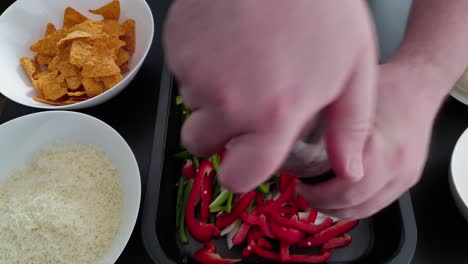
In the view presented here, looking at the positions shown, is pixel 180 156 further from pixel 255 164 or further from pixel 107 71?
pixel 255 164

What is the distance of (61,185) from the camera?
912 mm

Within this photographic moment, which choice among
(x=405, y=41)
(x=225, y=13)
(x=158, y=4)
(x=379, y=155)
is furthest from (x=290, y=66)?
(x=158, y=4)

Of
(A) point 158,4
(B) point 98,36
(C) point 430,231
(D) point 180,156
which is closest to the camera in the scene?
(C) point 430,231

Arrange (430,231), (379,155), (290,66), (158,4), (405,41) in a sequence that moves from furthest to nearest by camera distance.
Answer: (158,4) → (430,231) → (405,41) → (379,155) → (290,66)

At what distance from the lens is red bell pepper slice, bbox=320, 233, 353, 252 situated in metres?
0.86

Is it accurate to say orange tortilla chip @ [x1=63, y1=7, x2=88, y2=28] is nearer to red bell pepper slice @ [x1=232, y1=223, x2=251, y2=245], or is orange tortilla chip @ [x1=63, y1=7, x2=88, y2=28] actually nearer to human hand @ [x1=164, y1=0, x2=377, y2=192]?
red bell pepper slice @ [x1=232, y1=223, x2=251, y2=245]

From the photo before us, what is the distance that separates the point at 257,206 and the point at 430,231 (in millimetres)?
330

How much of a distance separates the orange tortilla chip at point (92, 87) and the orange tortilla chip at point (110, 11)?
21 cm

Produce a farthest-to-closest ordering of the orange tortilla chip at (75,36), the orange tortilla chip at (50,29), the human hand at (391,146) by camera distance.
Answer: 1. the orange tortilla chip at (50,29)
2. the orange tortilla chip at (75,36)
3. the human hand at (391,146)

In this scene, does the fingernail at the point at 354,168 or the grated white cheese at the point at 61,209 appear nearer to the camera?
the fingernail at the point at 354,168

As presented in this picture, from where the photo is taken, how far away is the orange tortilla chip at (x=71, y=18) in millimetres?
1156

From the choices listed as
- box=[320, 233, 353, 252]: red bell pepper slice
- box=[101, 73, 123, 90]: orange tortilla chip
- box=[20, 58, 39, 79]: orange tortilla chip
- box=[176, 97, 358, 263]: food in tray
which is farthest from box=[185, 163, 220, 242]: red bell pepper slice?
box=[20, 58, 39, 79]: orange tortilla chip

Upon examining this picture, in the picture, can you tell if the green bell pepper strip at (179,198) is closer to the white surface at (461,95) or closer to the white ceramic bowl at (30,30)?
the white ceramic bowl at (30,30)

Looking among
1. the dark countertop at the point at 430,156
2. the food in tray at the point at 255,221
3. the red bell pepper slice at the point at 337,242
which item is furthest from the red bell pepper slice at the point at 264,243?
the dark countertop at the point at 430,156
